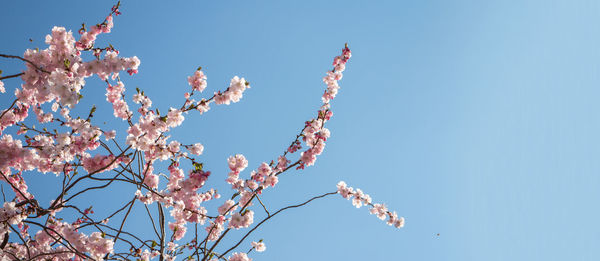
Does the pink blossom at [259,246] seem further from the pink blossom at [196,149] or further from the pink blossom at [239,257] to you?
the pink blossom at [196,149]

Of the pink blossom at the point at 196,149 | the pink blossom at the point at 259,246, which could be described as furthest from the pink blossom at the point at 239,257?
the pink blossom at the point at 196,149

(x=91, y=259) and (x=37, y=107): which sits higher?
(x=37, y=107)

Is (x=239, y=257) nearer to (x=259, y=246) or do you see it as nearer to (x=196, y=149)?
(x=259, y=246)

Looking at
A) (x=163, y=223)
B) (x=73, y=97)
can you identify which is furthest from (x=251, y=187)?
(x=73, y=97)

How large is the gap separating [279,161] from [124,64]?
277cm

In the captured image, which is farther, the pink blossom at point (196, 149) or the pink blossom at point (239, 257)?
the pink blossom at point (239, 257)

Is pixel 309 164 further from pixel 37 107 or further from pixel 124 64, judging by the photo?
pixel 37 107

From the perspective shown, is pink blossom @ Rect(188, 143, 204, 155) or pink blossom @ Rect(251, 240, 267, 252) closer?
pink blossom @ Rect(188, 143, 204, 155)

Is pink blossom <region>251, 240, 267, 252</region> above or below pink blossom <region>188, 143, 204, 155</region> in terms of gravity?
below

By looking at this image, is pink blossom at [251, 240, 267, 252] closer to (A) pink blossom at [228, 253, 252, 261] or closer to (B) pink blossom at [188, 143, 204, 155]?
(A) pink blossom at [228, 253, 252, 261]

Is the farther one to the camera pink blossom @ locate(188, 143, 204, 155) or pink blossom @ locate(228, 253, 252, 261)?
pink blossom @ locate(228, 253, 252, 261)

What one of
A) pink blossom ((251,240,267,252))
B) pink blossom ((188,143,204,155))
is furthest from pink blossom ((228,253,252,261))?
pink blossom ((188,143,204,155))

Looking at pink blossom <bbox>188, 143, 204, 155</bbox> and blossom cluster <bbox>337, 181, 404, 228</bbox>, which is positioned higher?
pink blossom <bbox>188, 143, 204, 155</bbox>

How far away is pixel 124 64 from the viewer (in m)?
4.66
